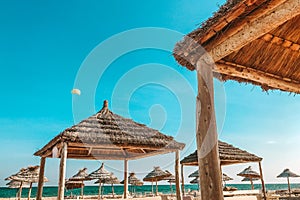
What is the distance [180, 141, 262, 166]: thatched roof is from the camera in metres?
9.94

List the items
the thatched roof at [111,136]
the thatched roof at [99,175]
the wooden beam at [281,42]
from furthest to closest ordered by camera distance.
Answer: the thatched roof at [99,175] < the thatched roof at [111,136] < the wooden beam at [281,42]

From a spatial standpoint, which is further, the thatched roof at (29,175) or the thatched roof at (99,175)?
the thatched roof at (29,175)

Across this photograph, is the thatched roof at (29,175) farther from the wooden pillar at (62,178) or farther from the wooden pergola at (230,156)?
the wooden pillar at (62,178)

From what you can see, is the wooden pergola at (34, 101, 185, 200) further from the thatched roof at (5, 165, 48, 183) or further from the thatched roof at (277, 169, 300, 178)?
the thatched roof at (277, 169, 300, 178)

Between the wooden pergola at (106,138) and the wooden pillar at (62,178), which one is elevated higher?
the wooden pergola at (106,138)

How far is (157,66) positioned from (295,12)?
2.32 m

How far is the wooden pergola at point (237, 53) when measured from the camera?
206cm

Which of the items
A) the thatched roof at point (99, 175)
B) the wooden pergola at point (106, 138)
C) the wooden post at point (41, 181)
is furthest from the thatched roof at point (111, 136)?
the thatched roof at point (99, 175)

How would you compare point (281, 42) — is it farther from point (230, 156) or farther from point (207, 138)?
point (230, 156)

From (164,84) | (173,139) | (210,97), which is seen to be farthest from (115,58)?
(173,139)

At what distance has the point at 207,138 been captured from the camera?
2.34m

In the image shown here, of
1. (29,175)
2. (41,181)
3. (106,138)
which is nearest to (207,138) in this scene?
(106,138)

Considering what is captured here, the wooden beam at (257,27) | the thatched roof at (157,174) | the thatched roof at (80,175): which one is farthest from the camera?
the thatched roof at (80,175)

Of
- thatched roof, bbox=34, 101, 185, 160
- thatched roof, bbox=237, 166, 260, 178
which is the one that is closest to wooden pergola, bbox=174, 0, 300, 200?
thatched roof, bbox=34, 101, 185, 160
